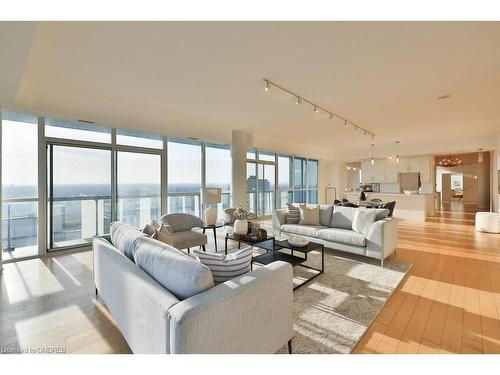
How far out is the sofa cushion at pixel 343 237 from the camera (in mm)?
3438

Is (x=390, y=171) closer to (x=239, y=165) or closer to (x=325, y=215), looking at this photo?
(x=325, y=215)

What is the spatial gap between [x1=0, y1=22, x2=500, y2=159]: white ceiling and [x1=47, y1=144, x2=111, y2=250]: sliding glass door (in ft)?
2.59

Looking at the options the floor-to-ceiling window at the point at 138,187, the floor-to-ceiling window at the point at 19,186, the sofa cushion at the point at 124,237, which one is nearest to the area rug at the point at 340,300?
the sofa cushion at the point at 124,237

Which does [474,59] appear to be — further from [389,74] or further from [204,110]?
[204,110]

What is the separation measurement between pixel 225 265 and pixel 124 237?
3.88ft

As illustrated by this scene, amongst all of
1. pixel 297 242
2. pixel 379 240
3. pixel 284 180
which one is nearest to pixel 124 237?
pixel 297 242

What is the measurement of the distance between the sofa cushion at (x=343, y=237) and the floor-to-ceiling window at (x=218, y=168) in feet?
11.4

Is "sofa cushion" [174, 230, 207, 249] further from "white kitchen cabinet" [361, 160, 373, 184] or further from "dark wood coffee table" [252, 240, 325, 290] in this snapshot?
"white kitchen cabinet" [361, 160, 373, 184]

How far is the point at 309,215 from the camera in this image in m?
4.48

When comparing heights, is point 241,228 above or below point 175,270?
below

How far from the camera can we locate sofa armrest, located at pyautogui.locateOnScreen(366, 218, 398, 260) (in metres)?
3.27

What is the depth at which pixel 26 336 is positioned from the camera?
6.12ft

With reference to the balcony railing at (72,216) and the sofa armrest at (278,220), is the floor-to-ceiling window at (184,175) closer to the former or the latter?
the balcony railing at (72,216)
